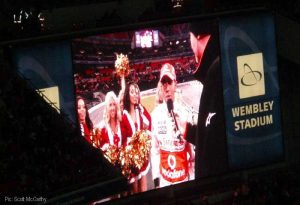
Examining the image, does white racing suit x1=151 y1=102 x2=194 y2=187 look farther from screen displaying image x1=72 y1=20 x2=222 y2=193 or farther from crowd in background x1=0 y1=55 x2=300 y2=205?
crowd in background x1=0 y1=55 x2=300 y2=205

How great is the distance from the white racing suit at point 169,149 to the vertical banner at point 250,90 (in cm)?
124

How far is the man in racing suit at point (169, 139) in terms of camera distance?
17.5 meters

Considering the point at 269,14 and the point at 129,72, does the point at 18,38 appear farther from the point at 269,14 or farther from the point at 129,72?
the point at 269,14

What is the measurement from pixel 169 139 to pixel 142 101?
3.77 feet

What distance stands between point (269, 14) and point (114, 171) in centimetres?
628

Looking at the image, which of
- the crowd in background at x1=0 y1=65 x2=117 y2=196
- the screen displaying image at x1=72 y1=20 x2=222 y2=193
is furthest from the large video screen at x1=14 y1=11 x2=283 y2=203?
the crowd in background at x1=0 y1=65 x2=117 y2=196

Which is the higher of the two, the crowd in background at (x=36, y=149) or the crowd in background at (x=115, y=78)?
the crowd in background at (x=115, y=78)

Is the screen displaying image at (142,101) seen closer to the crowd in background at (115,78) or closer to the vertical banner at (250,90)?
the crowd in background at (115,78)

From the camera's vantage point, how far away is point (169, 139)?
17.8 meters

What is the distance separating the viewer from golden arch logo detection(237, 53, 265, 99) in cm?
1877

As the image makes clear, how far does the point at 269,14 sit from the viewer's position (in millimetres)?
19219

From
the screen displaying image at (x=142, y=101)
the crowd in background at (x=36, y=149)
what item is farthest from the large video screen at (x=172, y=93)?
the crowd in background at (x=36, y=149)

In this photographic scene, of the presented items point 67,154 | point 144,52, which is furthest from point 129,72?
point 67,154

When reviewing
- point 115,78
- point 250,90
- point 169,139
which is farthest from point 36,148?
point 250,90
